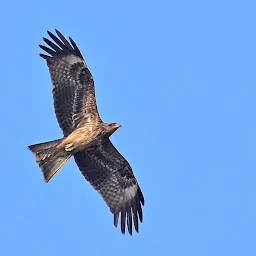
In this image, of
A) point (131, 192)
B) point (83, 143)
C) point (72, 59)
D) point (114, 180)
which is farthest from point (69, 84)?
point (131, 192)

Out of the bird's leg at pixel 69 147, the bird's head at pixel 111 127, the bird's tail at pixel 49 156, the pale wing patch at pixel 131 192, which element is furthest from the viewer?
the pale wing patch at pixel 131 192

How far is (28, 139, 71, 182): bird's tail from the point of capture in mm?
15016

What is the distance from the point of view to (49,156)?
15.1 metres

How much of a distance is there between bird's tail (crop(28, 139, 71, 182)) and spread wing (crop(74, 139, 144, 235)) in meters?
0.82

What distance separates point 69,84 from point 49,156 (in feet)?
6.32

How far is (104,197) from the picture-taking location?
1623 centimetres

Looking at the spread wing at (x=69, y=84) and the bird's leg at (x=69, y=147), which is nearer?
the bird's leg at (x=69, y=147)

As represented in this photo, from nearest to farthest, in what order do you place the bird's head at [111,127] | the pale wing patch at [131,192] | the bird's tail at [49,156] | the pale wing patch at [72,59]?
the bird's tail at [49,156], the bird's head at [111,127], the pale wing patch at [72,59], the pale wing patch at [131,192]

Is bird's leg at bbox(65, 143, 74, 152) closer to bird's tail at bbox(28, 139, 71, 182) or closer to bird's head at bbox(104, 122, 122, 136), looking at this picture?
bird's tail at bbox(28, 139, 71, 182)

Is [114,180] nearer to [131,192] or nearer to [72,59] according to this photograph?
[131,192]

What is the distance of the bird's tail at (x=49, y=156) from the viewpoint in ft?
49.3

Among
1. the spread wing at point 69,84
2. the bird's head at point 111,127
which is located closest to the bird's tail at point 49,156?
the spread wing at point 69,84

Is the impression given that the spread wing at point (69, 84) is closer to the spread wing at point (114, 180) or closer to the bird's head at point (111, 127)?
the bird's head at point (111, 127)

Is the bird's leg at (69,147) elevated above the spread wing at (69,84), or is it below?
below
